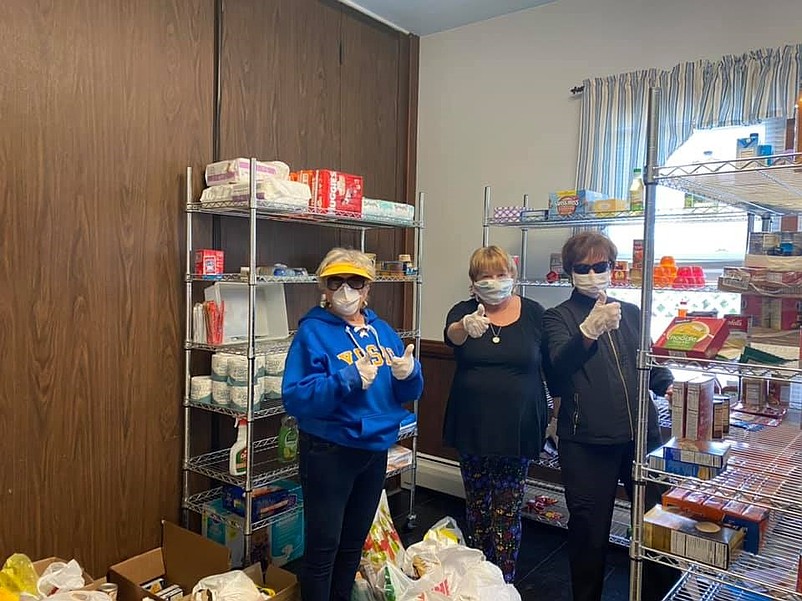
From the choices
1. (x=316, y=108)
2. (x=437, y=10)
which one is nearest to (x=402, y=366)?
(x=316, y=108)

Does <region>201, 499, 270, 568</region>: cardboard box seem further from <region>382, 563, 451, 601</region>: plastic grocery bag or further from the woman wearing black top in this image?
the woman wearing black top

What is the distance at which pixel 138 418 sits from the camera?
100 inches

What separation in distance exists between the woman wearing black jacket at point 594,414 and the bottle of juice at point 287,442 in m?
1.24

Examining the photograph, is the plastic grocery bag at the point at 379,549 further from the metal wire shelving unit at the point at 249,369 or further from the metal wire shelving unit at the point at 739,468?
the metal wire shelving unit at the point at 739,468

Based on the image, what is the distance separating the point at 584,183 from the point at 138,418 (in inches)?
93.3

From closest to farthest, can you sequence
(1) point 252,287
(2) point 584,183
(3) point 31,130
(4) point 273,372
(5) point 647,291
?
(5) point 647,291
(3) point 31,130
(1) point 252,287
(4) point 273,372
(2) point 584,183

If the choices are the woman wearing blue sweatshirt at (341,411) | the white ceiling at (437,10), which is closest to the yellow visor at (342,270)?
the woman wearing blue sweatshirt at (341,411)

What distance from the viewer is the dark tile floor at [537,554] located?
2.62 meters

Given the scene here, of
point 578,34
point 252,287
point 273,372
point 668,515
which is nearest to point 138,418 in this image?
point 273,372

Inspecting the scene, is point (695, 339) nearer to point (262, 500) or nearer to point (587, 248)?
point (587, 248)

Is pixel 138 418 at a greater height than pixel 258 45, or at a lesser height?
lesser

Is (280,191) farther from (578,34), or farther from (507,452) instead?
(578,34)

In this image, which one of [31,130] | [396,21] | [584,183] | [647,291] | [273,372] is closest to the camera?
[647,291]

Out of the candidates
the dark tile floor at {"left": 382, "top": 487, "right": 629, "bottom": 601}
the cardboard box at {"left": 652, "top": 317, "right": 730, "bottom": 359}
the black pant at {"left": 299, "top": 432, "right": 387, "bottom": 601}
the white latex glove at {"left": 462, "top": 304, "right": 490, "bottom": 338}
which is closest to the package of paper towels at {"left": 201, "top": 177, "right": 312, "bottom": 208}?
the white latex glove at {"left": 462, "top": 304, "right": 490, "bottom": 338}
